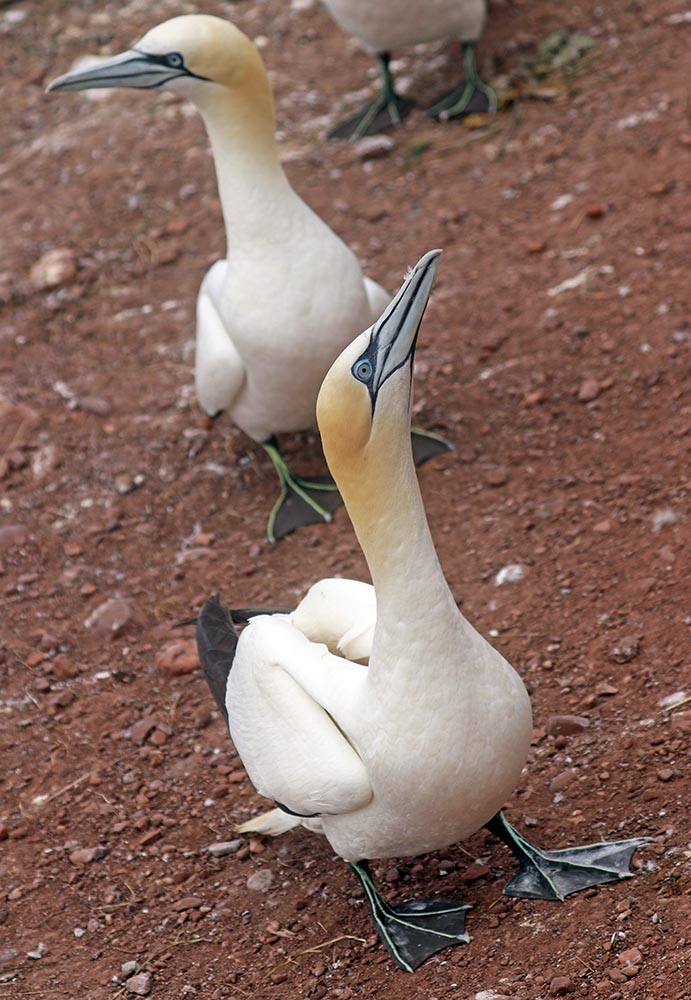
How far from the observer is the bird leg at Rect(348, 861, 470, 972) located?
317 cm

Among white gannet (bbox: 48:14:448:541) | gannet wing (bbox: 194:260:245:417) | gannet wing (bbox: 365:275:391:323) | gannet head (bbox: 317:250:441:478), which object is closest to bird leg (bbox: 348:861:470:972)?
gannet head (bbox: 317:250:441:478)

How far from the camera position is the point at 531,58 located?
7.49 meters

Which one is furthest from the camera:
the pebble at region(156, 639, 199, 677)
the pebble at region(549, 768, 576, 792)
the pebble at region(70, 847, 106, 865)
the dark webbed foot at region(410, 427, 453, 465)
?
the dark webbed foot at region(410, 427, 453, 465)

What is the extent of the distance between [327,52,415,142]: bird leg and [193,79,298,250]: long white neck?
8.12ft

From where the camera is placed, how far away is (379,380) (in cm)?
280

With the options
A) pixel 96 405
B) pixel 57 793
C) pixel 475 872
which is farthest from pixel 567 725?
pixel 96 405

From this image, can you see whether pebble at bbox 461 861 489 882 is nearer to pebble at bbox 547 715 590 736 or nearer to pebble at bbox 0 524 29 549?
pebble at bbox 547 715 590 736

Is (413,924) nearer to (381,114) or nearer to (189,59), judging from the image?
(189,59)

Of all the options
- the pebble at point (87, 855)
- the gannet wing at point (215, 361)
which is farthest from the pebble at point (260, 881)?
the gannet wing at point (215, 361)

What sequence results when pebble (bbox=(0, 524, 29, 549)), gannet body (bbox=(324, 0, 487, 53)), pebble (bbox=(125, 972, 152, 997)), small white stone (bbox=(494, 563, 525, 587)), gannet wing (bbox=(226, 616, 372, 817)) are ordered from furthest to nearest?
1. gannet body (bbox=(324, 0, 487, 53))
2. pebble (bbox=(0, 524, 29, 549))
3. small white stone (bbox=(494, 563, 525, 587))
4. pebble (bbox=(125, 972, 152, 997))
5. gannet wing (bbox=(226, 616, 372, 817))

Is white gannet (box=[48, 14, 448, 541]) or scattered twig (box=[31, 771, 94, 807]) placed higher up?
white gannet (box=[48, 14, 448, 541])

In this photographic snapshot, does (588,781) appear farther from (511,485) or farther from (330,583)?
(511,485)

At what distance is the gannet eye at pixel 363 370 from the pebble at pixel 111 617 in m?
2.41

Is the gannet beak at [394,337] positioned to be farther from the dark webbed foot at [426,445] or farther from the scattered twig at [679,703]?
the dark webbed foot at [426,445]
